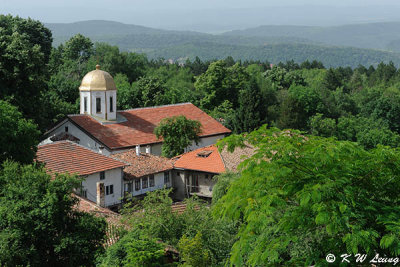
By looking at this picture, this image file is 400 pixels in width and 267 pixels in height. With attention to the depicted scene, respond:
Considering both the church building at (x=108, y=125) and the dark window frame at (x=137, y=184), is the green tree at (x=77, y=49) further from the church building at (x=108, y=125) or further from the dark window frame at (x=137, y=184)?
the dark window frame at (x=137, y=184)

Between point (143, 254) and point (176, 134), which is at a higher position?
point (143, 254)

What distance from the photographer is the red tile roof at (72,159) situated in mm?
32344

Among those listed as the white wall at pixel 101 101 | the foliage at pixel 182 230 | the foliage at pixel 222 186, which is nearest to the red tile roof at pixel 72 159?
the foliage at pixel 222 186

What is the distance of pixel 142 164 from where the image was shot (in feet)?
128

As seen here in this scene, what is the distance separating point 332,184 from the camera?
1157cm

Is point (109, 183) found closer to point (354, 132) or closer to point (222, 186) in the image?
point (222, 186)

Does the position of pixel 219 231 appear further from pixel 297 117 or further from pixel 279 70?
pixel 279 70

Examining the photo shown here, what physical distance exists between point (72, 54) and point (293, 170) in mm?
76569

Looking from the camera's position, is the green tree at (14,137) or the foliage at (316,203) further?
the green tree at (14,137)

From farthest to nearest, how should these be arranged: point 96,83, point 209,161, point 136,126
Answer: point 136,126 < point 96,83 < point 209,161

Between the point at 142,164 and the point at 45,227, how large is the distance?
20973mm

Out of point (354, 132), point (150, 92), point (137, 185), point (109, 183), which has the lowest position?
point (137, 185)

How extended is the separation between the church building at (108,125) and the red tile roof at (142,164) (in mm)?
1992

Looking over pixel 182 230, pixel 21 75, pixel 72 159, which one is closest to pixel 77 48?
pixel 21 75
